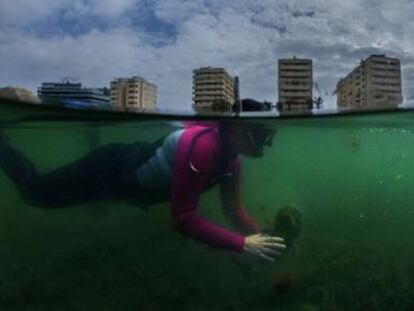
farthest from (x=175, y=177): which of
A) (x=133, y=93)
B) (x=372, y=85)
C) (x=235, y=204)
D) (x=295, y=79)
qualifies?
(x=372, y=85)

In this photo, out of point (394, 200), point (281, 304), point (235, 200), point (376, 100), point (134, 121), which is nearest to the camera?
point (281, 304)

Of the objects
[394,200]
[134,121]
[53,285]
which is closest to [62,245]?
[53,285]

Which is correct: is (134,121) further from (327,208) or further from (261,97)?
(327,208)

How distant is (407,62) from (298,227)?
277cm

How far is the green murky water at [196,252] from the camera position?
23.2 feet

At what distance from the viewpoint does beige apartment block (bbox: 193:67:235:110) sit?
7.34 meters

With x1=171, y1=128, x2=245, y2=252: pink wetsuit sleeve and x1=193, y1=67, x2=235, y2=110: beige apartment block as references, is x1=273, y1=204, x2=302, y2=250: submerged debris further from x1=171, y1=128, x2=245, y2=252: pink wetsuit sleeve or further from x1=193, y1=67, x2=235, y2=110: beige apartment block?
x1=193, y1=67, x2=235, y2=110: beige apartment block

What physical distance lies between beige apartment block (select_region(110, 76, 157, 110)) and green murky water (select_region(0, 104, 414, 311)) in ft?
1.68

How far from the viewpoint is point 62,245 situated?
7.65 metres

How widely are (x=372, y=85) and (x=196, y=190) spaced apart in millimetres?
2950

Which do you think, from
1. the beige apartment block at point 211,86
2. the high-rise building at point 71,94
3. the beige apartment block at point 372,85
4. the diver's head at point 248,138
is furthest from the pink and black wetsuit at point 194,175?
the beige apartment block at point 372,85

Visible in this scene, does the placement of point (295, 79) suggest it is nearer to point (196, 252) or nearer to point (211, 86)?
point (211, 86)

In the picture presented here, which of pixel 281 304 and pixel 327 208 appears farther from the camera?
pixel 327 208

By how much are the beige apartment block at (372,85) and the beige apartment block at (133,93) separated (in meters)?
2.80
